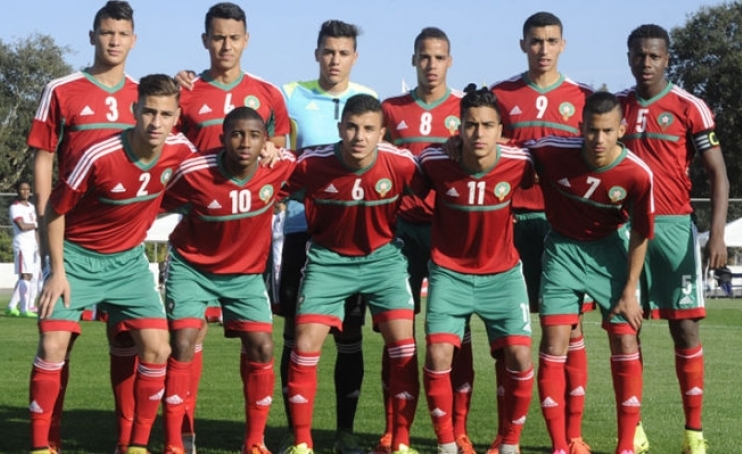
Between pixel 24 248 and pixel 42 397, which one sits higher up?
pixel 42 397

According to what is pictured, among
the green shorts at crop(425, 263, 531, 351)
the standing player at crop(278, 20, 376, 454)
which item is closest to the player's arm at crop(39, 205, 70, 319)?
the standing player at crop(278, 20, 376, 454)

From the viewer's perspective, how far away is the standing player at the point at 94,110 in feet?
25.4

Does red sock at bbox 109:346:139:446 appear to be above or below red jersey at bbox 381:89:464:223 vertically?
below

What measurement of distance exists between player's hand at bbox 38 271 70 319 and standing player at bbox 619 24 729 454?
3.66m

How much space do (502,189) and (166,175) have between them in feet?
6.64

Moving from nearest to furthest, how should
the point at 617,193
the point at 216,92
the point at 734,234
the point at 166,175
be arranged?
the point at 166,175, the point at 617,193, the point at 216,92, the point at 734,234

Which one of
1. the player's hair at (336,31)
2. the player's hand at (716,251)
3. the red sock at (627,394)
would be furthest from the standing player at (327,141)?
the player's hand at (716,251)

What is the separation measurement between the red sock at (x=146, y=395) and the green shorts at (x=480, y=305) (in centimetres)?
162

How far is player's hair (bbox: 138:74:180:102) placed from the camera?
730 cm

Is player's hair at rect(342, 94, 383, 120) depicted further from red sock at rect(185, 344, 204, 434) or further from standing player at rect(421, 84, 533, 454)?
red sock at rect(185, 344, 204, 434)

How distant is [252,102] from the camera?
27.0ft

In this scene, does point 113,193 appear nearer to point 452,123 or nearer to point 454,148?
point 454,148

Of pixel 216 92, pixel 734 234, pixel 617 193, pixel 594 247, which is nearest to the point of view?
pixel 617 193

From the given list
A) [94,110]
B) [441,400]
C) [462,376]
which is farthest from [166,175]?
[462,376]
